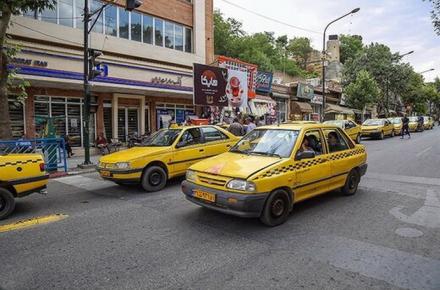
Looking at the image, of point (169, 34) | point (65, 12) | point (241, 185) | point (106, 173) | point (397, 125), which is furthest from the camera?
point (397, 125)

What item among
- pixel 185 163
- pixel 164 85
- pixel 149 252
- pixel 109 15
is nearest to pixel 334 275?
pixel 149 252

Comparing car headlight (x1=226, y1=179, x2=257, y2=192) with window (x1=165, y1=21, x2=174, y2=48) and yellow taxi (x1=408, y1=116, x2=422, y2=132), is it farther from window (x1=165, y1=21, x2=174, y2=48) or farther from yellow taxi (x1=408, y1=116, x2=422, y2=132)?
yellow taxi (x1=408, y1=116, x2=422, y2=132)

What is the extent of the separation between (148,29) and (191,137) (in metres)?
12.8

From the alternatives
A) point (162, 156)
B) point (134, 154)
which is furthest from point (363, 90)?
point (134, 154)

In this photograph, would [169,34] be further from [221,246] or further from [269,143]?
[221,246]

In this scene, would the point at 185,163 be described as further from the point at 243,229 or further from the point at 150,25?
the point at 150,25

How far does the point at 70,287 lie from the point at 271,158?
350 centimetres

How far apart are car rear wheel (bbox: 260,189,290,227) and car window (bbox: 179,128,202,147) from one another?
156 inches

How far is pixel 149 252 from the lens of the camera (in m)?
4.49

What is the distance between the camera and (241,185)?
5.10 meters

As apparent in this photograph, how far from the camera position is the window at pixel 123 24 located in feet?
60.5

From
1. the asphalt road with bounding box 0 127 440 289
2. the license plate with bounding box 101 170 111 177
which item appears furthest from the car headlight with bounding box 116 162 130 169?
the asphalt road with bounding box 0 127 440 289

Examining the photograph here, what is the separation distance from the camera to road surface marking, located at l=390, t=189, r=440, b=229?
555 cm

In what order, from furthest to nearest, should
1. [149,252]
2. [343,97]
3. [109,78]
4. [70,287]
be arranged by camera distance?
[343,97] < [109,78] < [149,252] < [70,287]
